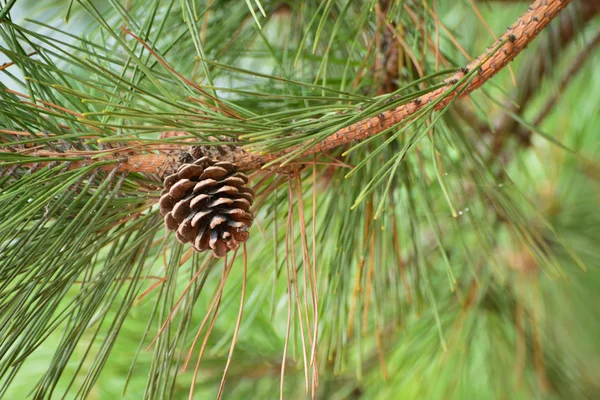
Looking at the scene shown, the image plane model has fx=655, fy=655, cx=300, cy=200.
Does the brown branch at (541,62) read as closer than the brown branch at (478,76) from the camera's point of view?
No

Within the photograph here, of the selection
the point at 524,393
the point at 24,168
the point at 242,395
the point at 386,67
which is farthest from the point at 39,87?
the point at 524,393

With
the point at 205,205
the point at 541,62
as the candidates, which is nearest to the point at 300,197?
the point at 205,205

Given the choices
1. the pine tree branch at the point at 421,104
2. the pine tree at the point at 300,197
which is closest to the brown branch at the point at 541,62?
the pine tree at the point at 300,197

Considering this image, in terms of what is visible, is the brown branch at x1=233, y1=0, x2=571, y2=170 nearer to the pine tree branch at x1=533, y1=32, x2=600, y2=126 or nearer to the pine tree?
the pine tree

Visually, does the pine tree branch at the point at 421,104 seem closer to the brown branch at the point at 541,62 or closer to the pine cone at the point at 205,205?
A: the pine cone at the point at 205,205

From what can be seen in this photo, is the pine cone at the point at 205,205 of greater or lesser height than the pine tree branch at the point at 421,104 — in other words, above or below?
below

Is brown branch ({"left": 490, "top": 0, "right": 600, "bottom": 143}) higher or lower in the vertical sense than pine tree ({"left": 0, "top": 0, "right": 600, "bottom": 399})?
higher

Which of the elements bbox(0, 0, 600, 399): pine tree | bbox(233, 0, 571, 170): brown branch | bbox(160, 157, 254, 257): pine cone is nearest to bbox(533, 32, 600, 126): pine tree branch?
bbox(0, 0, 600, 399): pine tree

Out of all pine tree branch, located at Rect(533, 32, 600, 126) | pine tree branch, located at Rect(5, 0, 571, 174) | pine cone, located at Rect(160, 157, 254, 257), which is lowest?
pine cone, located at Rect(160, 157, 254, 257)

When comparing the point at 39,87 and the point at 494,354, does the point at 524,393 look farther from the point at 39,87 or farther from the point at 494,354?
the point at 39,87
